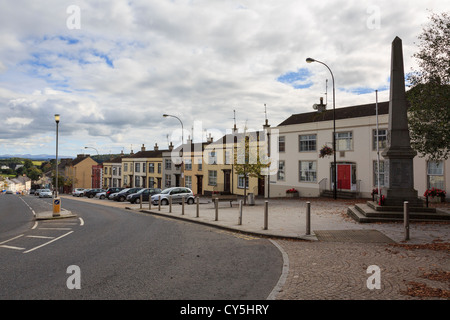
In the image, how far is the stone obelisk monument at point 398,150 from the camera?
14.6m

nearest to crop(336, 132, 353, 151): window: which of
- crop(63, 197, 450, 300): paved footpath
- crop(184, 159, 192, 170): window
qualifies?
crop(63, 197, 450, 300): paved footpath

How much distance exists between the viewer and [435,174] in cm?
2383

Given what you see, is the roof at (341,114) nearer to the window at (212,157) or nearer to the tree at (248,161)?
the tree at (248,161)

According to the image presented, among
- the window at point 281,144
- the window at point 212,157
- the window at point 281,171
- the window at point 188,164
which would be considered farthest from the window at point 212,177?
the window at point 281,144

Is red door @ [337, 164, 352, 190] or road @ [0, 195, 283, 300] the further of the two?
red door @ [337, 164, 352, 190]

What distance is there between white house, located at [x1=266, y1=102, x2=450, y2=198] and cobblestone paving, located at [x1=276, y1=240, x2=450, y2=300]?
1839 cm

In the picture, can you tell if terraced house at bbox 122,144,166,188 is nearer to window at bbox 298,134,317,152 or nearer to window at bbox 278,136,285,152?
window at bbox 278,136,285,152

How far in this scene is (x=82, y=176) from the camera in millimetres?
88000

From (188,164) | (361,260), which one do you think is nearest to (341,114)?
(188,164)

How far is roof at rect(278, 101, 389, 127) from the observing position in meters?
29.3

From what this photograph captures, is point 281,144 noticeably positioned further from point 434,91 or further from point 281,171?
point 434,91

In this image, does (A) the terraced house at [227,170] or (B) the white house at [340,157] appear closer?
(B) the white house at [340,157]

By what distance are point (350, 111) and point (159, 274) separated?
29061mm
